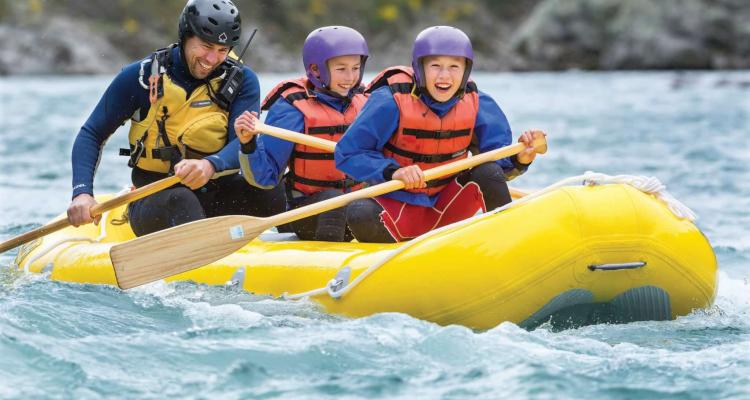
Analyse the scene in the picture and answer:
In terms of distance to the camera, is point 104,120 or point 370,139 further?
point 104,120

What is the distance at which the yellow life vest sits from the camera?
206 inches

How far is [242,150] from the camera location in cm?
507

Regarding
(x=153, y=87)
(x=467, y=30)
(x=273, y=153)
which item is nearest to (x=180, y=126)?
(x=153, y=87)

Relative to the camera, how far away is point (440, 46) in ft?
15.6

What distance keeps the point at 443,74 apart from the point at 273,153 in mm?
937

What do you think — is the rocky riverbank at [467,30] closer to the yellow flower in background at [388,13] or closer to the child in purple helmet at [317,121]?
the yellow flower in background at [388,13]

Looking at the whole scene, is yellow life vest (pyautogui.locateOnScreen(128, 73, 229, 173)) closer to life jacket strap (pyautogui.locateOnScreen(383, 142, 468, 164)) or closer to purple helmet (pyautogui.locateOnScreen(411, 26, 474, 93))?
life jacket strap (pyautogui.locateOnScreen(383, 142, 468, 164))

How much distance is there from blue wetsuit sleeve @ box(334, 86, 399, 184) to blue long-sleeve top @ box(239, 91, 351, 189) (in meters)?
0.44

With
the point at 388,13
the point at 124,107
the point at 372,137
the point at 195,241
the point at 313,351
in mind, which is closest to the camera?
the point at 313,351

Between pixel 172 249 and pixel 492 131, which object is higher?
pixel 492 131

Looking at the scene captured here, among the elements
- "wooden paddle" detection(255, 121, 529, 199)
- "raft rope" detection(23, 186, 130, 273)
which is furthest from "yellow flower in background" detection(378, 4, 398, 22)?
"wooden paddle" detection(255, 121, 529, 199)

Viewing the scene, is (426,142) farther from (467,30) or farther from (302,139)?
(467,30)

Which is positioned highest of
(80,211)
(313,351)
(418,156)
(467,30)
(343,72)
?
(467,30)

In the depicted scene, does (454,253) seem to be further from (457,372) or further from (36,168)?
(36,168)
